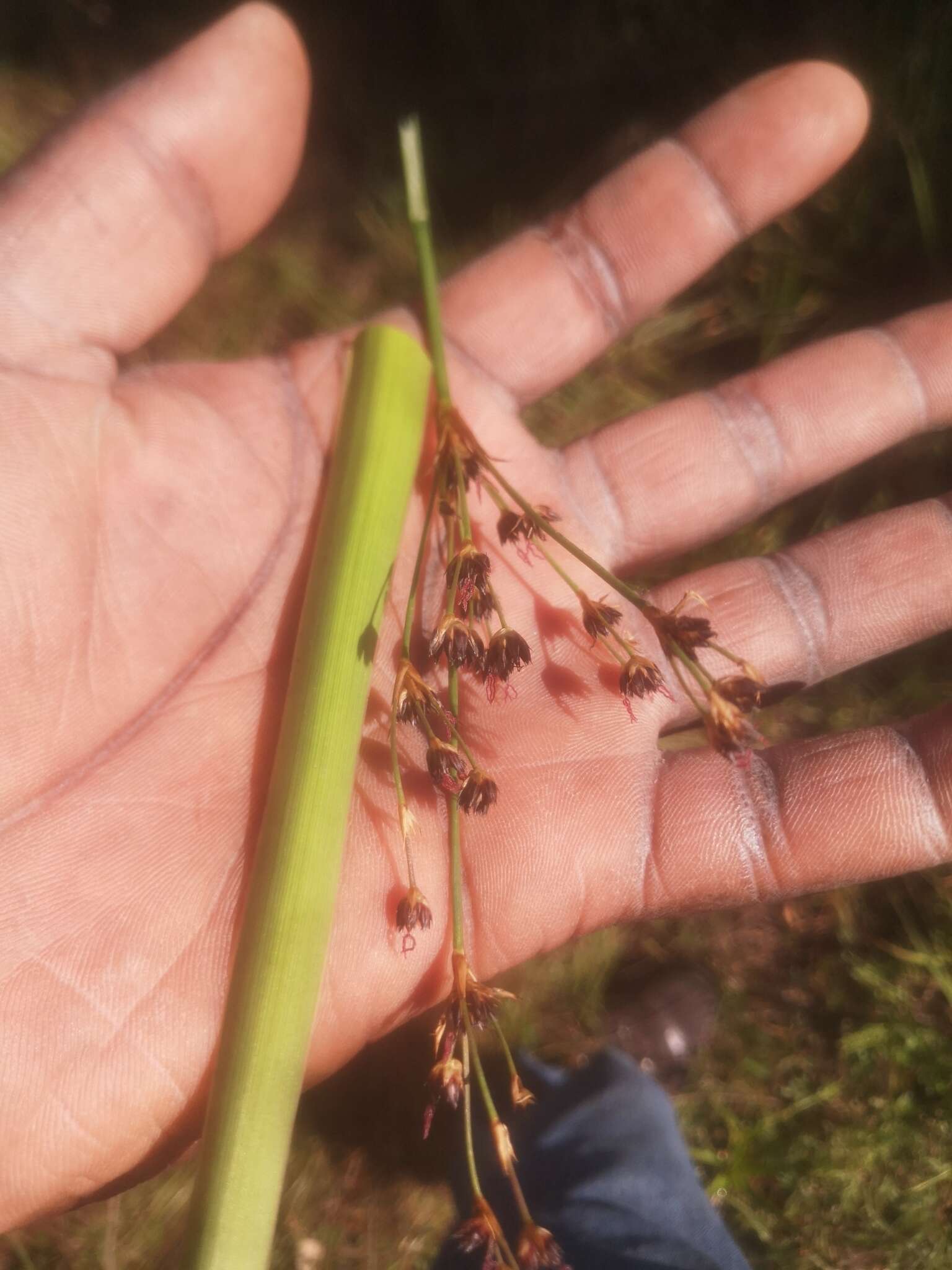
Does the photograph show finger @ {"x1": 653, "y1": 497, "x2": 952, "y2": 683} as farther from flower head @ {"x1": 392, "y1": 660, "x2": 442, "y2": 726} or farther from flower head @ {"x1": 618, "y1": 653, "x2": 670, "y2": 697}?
flower head @ {"x1": 392, "y1": 660, "x2": 442, "y2": 726}

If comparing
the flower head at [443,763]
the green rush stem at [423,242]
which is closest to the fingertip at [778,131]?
the green rush stem at [423,242]

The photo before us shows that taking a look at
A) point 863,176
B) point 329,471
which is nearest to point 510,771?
point 329,471

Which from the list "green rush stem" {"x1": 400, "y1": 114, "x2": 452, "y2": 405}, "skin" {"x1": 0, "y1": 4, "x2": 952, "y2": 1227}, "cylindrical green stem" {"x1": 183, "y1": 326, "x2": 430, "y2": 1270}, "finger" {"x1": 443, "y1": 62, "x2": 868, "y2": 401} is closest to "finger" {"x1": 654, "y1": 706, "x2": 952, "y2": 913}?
"skin" {"x1": 0, "y1": 4, "x2": 952, "y2": 1227}

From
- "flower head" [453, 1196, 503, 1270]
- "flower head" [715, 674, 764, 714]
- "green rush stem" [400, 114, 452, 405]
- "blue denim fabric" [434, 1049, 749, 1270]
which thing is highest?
"green rush stem" [400, 114, 452, 405]

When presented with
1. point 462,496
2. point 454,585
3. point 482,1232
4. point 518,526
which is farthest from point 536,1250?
point 462,496

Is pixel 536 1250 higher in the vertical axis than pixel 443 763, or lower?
lower

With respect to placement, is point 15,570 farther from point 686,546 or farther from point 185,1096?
point 686,546

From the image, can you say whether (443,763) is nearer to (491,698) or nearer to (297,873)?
(491,698)

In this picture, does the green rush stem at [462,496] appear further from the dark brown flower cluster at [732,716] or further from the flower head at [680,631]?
the dark brown flower cluster at [732,716]
